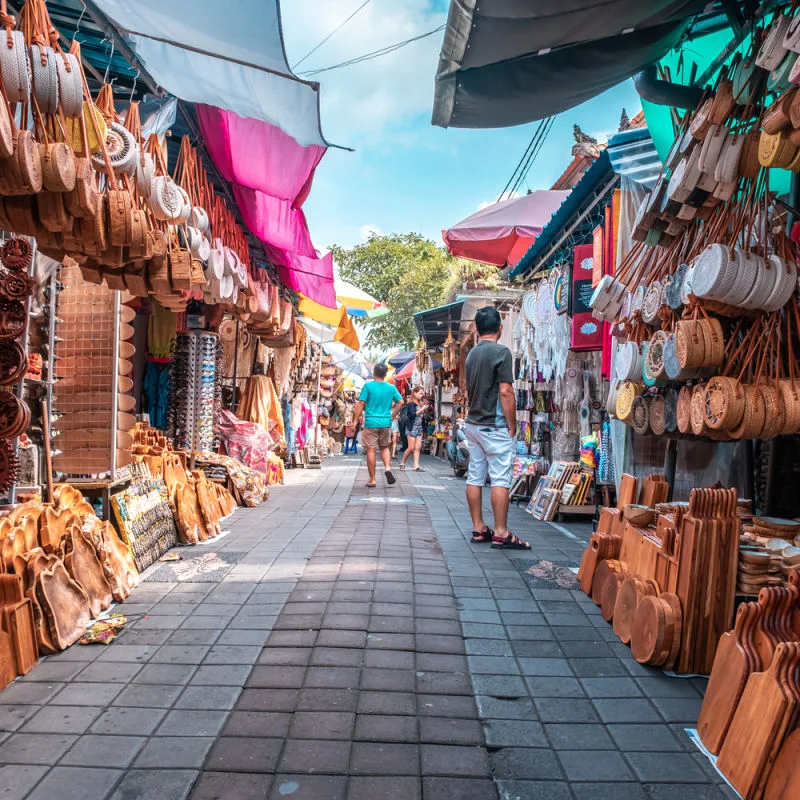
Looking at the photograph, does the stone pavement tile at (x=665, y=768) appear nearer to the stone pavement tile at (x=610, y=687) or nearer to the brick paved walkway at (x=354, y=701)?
the brick paved walkway at (x=354, y=701)

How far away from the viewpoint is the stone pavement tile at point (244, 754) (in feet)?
7.24

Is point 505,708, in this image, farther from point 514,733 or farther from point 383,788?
point 383,788

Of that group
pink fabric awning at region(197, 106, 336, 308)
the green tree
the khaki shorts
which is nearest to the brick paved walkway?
pink fabric awning at region(197, 106, 336, 308)

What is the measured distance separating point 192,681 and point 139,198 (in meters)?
2.37

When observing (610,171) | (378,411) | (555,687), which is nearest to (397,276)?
(378,411)

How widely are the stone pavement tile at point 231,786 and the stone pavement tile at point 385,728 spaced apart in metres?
0.39

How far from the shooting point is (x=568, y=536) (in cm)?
626

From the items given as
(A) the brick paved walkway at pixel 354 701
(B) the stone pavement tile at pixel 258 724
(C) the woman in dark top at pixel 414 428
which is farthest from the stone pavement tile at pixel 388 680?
(C) the woman in dark top at pixel 414 428

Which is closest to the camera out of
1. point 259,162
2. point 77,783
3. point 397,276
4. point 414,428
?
point 77,783

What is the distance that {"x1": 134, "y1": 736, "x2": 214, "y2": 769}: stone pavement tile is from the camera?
2.22 m

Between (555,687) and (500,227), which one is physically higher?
(500,227)

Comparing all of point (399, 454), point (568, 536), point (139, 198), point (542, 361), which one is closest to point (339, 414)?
point (399, 454)

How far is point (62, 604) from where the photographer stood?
10.8 feet

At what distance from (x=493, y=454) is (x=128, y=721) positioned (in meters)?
3.63
